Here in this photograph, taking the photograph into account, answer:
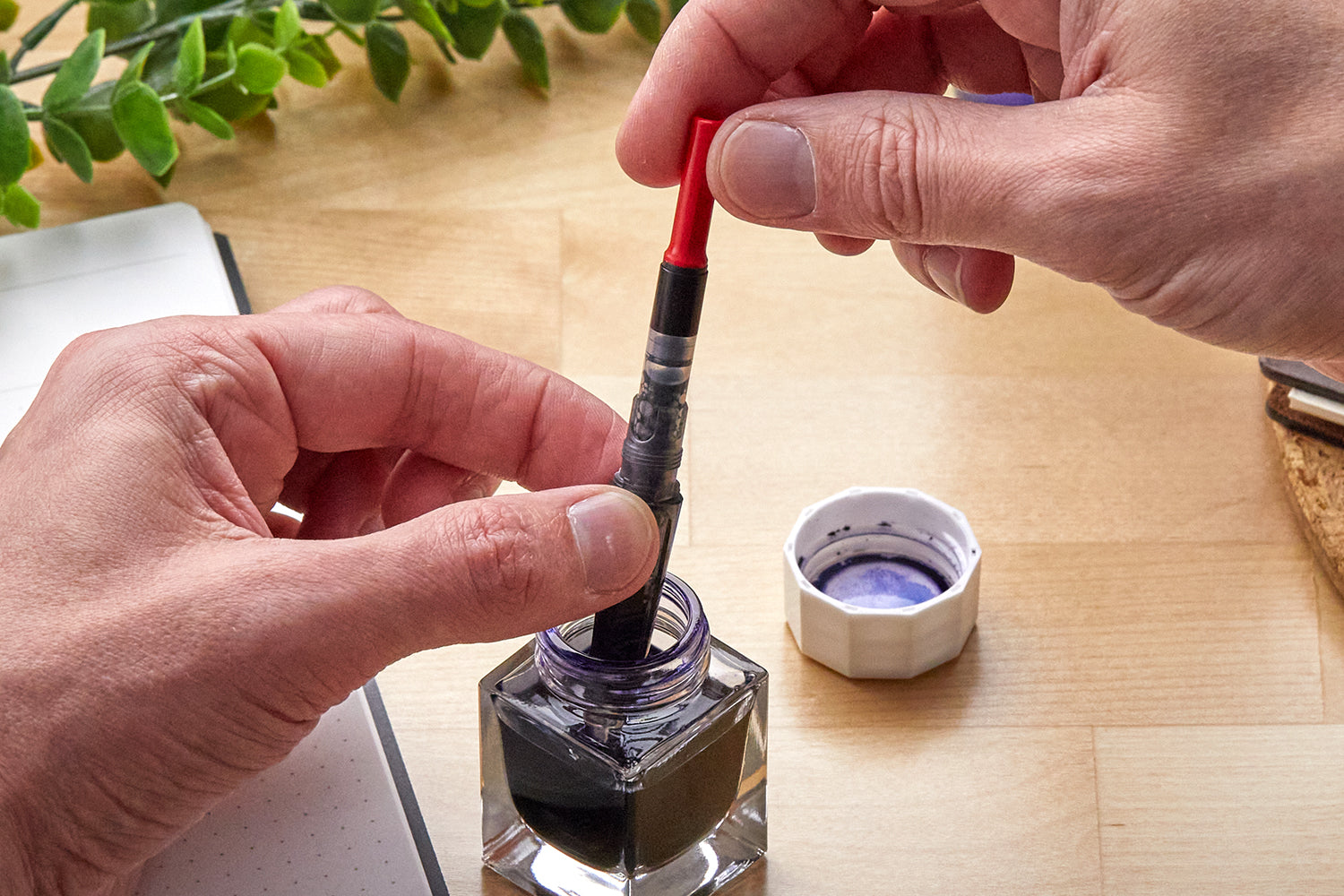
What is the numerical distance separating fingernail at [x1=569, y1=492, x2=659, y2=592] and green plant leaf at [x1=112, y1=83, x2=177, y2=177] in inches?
20.1

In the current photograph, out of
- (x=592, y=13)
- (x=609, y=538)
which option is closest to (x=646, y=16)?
(x=592, y=13)

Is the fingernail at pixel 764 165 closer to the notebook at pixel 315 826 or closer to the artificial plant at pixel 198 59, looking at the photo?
the notebook at pixel 315 826

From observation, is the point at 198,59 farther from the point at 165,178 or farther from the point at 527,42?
the point at 527,42

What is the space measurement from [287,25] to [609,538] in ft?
1.87

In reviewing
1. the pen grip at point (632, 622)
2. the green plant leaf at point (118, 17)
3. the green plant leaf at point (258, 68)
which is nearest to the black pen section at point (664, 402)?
the pen grip at point (632, 622)

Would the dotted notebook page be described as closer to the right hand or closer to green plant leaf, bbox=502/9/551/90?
the right hand

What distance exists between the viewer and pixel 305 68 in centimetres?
98

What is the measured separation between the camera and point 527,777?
24.9 inches

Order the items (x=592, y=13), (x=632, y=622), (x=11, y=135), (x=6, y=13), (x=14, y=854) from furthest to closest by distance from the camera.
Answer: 1. (x=592, y=13)
2. (x=6, y=13)
3. (x=11, y=135)
4. (x=632, y=622)
5. (x=14, y=854)

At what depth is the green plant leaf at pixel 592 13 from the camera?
3.49 ft

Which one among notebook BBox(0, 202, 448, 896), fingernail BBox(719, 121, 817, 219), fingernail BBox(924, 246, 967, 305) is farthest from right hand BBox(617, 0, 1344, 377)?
notebook BBox(0, 202, 448, 896)

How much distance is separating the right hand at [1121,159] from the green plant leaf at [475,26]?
0.45 metres

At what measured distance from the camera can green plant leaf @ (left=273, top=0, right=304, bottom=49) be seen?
94cm

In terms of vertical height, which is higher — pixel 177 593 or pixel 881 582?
pixel 177 593
